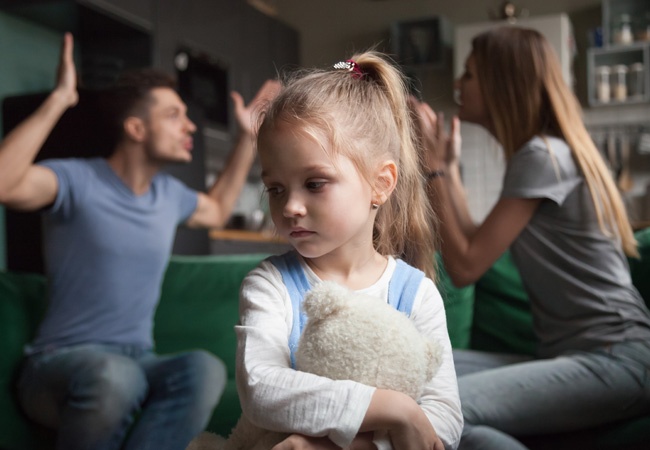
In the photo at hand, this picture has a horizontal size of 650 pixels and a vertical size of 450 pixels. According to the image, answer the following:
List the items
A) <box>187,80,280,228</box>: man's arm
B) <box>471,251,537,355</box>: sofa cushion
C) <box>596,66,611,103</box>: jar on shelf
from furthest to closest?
<box>596,66,611,103</box>: jar on shelf
<box>187,80,280,228</box>: man's arm
<box>471,251,537,355</box>: sofa cushion

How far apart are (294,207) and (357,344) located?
143mm

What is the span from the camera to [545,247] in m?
1.33

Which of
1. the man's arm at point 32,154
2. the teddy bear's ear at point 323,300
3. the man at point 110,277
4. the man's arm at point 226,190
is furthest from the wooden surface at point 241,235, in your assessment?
the teddy bear's ear at point 323,300

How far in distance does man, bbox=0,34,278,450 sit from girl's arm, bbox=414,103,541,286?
0.48 meters

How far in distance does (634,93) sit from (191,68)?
8.95 ft

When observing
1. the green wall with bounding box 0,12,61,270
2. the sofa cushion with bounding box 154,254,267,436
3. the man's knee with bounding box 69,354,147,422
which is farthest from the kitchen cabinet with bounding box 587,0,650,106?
the man's knee with bounding box 69,354,147,422

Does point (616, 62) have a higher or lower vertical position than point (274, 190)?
higher

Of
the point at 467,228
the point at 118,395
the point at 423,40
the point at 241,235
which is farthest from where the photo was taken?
the point at 423,40

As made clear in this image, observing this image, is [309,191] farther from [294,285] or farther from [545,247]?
[545,247]

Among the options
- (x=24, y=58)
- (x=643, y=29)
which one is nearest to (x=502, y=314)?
(x=24, y=58)

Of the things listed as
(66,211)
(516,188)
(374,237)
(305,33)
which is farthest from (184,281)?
(305,33)

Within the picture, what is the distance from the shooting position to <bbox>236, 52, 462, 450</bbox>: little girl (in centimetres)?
63

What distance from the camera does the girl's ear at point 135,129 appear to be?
5.99ft

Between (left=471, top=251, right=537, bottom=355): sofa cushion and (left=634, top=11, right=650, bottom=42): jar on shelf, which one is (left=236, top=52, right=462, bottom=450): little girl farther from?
(left=634, top=11, right=650, bottom=42): jar on shelf
